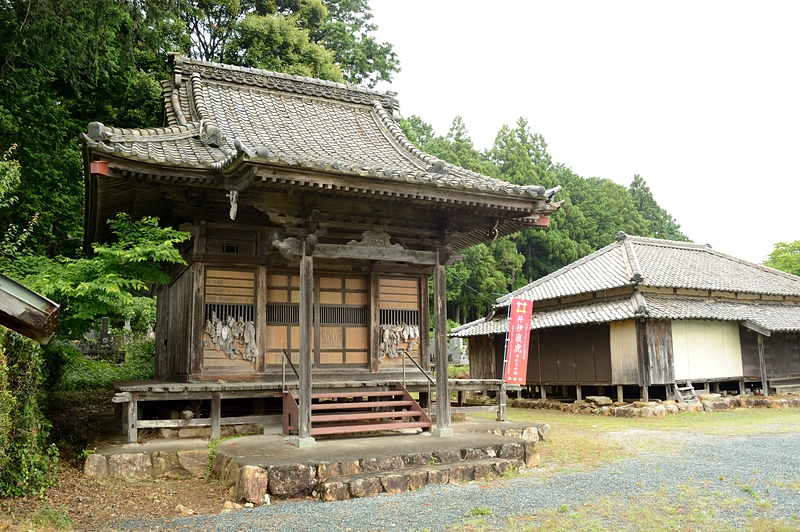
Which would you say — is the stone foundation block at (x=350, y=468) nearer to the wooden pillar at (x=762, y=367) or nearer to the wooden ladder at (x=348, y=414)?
the wooden ladder at (x=348, y=414)

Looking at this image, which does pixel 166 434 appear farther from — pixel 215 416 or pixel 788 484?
pixel 788 484

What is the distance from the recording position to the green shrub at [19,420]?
249 inches

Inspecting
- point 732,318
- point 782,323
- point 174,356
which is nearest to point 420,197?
point 174,356

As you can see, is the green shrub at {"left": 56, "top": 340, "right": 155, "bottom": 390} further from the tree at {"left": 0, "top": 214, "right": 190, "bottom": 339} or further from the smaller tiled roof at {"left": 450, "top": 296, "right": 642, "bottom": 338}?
the smaller tiled roof at {"left": 450, "top": 296, "right": 642, "bottom": 338}

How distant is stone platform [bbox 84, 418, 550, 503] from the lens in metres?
7.11

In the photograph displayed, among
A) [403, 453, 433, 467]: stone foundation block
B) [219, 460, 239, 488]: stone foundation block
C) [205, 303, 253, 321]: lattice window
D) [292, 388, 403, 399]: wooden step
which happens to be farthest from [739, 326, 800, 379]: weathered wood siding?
[219, 460, 239, 488]: stone foundation block

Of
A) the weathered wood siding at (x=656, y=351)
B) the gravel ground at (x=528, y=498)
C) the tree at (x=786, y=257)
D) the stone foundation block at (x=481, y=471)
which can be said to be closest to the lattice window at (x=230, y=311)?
the gravel ground at (x=528, y=498)

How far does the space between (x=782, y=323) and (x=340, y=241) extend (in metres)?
16.8

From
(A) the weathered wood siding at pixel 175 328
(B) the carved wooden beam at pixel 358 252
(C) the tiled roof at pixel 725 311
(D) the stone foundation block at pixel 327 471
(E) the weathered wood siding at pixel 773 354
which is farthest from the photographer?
(E) the weathered wood siding at pixel 773 354

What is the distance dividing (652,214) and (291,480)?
154 ft

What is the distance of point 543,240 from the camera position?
42125 mm

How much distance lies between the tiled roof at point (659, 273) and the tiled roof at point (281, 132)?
1032cm

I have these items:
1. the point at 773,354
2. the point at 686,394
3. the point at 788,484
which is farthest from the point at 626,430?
the point at 773,354

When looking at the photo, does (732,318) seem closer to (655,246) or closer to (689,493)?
(655,246)
